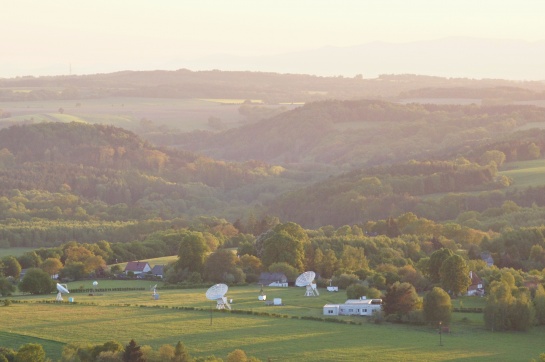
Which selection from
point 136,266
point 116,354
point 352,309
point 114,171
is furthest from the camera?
point 114,171

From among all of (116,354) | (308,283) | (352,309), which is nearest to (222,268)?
(308,283)

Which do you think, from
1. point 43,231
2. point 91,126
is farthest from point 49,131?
point 43,231

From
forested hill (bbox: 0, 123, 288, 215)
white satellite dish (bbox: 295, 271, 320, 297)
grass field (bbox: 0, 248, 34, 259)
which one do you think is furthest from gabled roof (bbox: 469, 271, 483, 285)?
forested hill (bbox: 0, 123, 288, 215)

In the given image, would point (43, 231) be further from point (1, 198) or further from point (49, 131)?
point (49, 131)

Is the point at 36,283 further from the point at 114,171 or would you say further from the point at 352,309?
the point at 114,171

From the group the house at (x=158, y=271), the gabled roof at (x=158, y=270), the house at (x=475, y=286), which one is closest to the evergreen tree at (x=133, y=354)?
the house at (x=475, y=286)

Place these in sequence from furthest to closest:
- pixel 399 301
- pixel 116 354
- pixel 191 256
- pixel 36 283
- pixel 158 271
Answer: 1. pixel 158 271
2. pixel 191 256
3. pixel 36 283
4. pixel 399 301
5. pixel 116 354

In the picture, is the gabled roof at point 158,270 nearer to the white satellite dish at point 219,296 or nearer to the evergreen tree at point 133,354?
the white satellite dish at point 219,296
